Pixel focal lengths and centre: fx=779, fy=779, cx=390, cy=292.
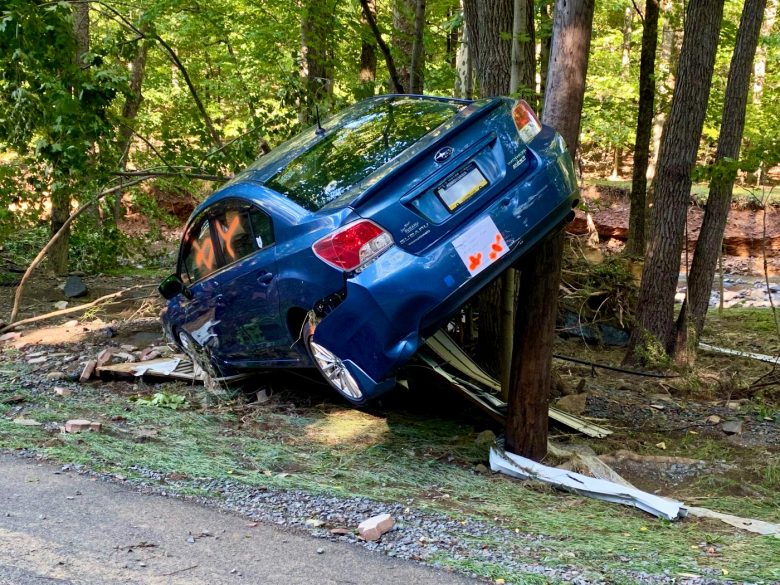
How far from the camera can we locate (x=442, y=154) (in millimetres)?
5008

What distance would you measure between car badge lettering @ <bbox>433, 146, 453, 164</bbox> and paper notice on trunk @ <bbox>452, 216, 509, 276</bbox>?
18.7 inches

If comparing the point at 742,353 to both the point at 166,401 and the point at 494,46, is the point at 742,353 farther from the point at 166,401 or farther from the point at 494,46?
the point at 166,401

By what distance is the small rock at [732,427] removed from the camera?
6.51 metres

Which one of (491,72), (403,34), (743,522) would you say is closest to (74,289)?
(403,34)

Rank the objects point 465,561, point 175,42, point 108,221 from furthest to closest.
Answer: point 175,42 → point 108,221 → point 465,561

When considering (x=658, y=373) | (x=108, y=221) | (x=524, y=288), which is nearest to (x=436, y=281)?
(x=524, y=288)

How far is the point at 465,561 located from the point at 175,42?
1923 centimetres

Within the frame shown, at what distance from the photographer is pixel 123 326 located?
33.0 feet

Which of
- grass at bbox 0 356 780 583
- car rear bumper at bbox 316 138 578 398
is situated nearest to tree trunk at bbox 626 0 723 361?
grass at bbox 0 356 780 583

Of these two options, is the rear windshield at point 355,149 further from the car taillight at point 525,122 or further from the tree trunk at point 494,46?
the tree trunk at point 494,46

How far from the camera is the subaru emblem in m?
4.98

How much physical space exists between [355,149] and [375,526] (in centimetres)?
291

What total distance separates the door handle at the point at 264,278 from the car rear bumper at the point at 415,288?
0.82 m

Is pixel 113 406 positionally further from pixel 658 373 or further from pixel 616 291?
pixel 616 291
